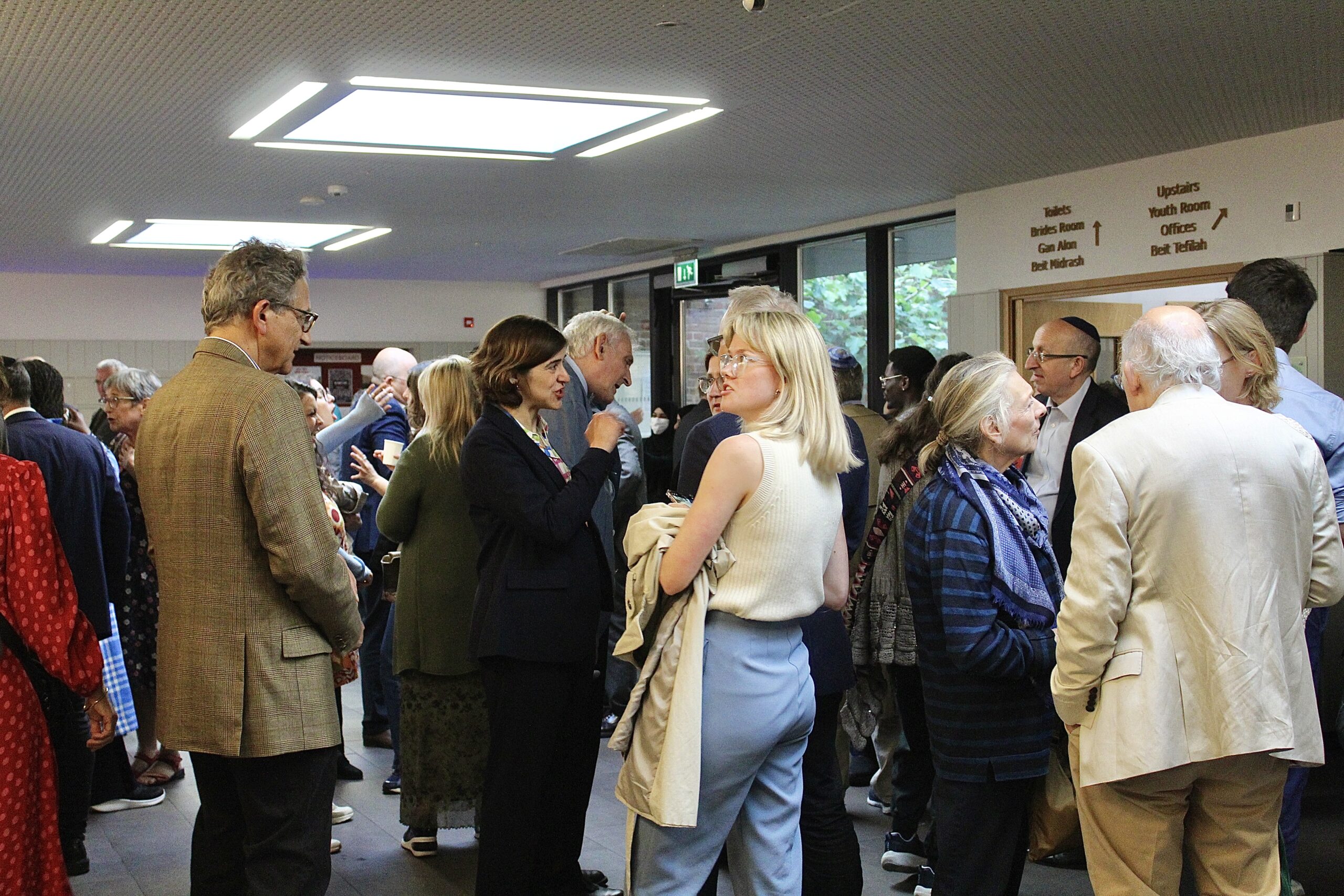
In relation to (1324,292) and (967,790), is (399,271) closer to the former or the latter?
(1324,292)

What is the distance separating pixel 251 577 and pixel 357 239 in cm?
739

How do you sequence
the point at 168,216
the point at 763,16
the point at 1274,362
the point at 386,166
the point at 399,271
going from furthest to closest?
the point at 399,271, the point at 168,216, the point at 386,166, the point at 763,16, the point at 1274,362

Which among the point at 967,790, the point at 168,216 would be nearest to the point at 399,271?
the point at 168,216

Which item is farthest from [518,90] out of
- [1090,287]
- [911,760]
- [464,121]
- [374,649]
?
[1090,287]

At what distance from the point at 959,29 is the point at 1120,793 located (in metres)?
2.88

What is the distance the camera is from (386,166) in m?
6.42

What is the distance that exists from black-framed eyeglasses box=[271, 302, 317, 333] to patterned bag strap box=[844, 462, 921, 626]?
5.48 ft

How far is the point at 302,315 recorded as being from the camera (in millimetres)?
2584

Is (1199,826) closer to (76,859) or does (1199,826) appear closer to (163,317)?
(76,859)

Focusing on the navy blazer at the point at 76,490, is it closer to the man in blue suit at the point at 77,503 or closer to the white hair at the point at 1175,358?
the man in blue suit at the point at 77,503

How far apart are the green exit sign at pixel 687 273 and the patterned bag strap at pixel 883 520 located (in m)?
6.77

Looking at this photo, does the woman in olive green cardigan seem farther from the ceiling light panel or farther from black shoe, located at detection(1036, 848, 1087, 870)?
the ceiling light panel

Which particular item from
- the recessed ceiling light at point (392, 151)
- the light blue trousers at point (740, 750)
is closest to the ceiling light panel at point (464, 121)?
the recessed ceiling light at point (392, 151)

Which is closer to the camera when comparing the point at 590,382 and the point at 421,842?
the point at 421,842
